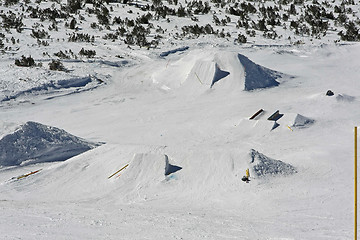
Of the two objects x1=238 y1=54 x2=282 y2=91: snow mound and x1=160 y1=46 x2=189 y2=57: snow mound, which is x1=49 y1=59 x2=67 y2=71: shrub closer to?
x1=160 y1=46 x2=189 y2=57: snow mound

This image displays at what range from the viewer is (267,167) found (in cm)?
826

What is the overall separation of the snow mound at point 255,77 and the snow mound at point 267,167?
5706 mm

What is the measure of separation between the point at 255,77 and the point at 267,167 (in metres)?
6.61

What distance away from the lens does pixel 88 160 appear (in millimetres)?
8914

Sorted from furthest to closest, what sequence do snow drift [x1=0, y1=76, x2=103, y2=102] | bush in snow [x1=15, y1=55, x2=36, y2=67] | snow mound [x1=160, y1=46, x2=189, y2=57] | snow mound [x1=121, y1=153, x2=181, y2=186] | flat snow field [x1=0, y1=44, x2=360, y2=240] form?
snow mound [x1=160, y1=46, x2=189, y2=57], bush in snow [x1=15, y1=55, x2=36, y2=67], snow drift [x1=0, y1=76, x2=103, y2=102], snow mound [x1=121, y1=153, x2=181, y2=186], flat snow field [x1=0, y1=44, x2=360, y2=240]

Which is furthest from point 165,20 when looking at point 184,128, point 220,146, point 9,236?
point 9,236

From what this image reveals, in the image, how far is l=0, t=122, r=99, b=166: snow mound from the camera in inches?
345

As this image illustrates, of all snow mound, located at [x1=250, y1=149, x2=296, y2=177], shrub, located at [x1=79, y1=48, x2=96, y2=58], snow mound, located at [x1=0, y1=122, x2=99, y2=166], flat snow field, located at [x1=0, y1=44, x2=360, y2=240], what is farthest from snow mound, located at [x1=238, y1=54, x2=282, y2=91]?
snow mound, located at [x1=0, y1=122, x2=99, y2=166]

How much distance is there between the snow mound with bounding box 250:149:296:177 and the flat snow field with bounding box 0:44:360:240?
28 mm

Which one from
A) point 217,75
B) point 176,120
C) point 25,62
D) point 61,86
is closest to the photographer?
point 176,120

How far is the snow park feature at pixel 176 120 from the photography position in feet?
21.1

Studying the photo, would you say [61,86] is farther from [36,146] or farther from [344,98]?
[344,98]

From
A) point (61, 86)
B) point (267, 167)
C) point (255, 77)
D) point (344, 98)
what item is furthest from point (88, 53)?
point (267, 167)

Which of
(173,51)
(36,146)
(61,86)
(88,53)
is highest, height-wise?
(88,53)
